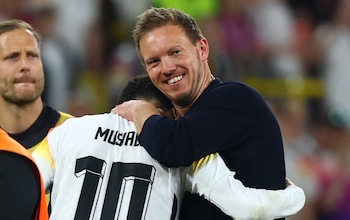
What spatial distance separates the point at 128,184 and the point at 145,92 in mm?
394

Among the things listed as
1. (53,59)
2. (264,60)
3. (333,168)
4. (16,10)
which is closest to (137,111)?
(53,59)

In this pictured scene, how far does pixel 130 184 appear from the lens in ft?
8.29

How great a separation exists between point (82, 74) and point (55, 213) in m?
4.10

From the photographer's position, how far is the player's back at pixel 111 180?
8.28ft

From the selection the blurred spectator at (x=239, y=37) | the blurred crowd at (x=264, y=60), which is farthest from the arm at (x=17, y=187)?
the blurred spectator at (x=239, y=37)

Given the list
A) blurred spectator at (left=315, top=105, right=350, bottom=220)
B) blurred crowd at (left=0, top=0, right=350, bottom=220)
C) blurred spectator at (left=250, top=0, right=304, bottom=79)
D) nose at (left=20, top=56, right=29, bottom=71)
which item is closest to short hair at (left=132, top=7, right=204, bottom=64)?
nose at (left=20, top=56, right=29, bottom=71)

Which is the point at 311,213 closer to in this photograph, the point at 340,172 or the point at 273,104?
the point at 340,172

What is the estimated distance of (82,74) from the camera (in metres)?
6.61

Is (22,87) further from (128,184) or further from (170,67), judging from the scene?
(128,184)

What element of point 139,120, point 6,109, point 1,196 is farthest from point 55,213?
point 6,109

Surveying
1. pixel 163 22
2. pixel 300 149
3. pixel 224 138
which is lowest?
pixel 300 149

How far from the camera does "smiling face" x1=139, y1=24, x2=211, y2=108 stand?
2.69 m

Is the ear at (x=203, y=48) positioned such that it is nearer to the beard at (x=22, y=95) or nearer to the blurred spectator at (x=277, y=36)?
the beard at (x=22, y=95)

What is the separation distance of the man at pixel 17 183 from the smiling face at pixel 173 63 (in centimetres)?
80
